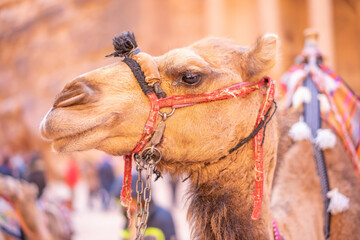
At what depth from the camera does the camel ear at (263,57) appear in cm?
224

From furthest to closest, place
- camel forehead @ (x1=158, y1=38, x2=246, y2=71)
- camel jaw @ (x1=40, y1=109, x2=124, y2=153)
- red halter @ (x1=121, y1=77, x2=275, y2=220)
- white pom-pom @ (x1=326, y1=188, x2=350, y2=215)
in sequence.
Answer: white pom-pom @ (x1=326, y1=188, x2=350, y2=215) → camel forehead @ (x1=158, y1=38, x2=246, y2=71) → red halter @ (x1=121, y1=77, x2=275, y2=220) → camel jaw @ (x1=40, y1=109, x2=124, y2=153)

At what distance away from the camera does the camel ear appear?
7.35 feet

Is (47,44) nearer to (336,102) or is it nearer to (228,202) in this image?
(336,102)

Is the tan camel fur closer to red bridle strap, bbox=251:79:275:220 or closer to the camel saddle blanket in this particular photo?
red bridle strap, bbox=251:79:275:220

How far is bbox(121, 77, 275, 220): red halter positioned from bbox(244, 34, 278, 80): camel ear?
0.25 ft

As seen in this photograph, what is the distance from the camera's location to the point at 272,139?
7.72 feet

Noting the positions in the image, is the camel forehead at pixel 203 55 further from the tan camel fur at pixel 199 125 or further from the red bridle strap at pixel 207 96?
the red bridle strap at pixel 207 96

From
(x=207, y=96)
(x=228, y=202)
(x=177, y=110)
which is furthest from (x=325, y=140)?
(x=177, y=110)

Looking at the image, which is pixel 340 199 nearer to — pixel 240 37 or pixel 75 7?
pixel 240 37

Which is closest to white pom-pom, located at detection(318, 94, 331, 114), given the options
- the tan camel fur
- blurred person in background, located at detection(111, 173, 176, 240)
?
the tan camel fur

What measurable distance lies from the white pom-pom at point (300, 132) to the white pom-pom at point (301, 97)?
0.88 feet

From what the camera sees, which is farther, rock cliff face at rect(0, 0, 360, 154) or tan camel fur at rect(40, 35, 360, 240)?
rock cliff face at rect(0, 0, 360, 154)

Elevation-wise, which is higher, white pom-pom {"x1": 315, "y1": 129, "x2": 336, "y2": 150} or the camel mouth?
the camel mouth

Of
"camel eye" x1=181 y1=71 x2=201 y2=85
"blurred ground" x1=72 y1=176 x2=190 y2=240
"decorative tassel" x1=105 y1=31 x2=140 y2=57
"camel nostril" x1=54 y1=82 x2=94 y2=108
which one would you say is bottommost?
"blurred ground" x1=72 y1=176 x2=190 y2=240
